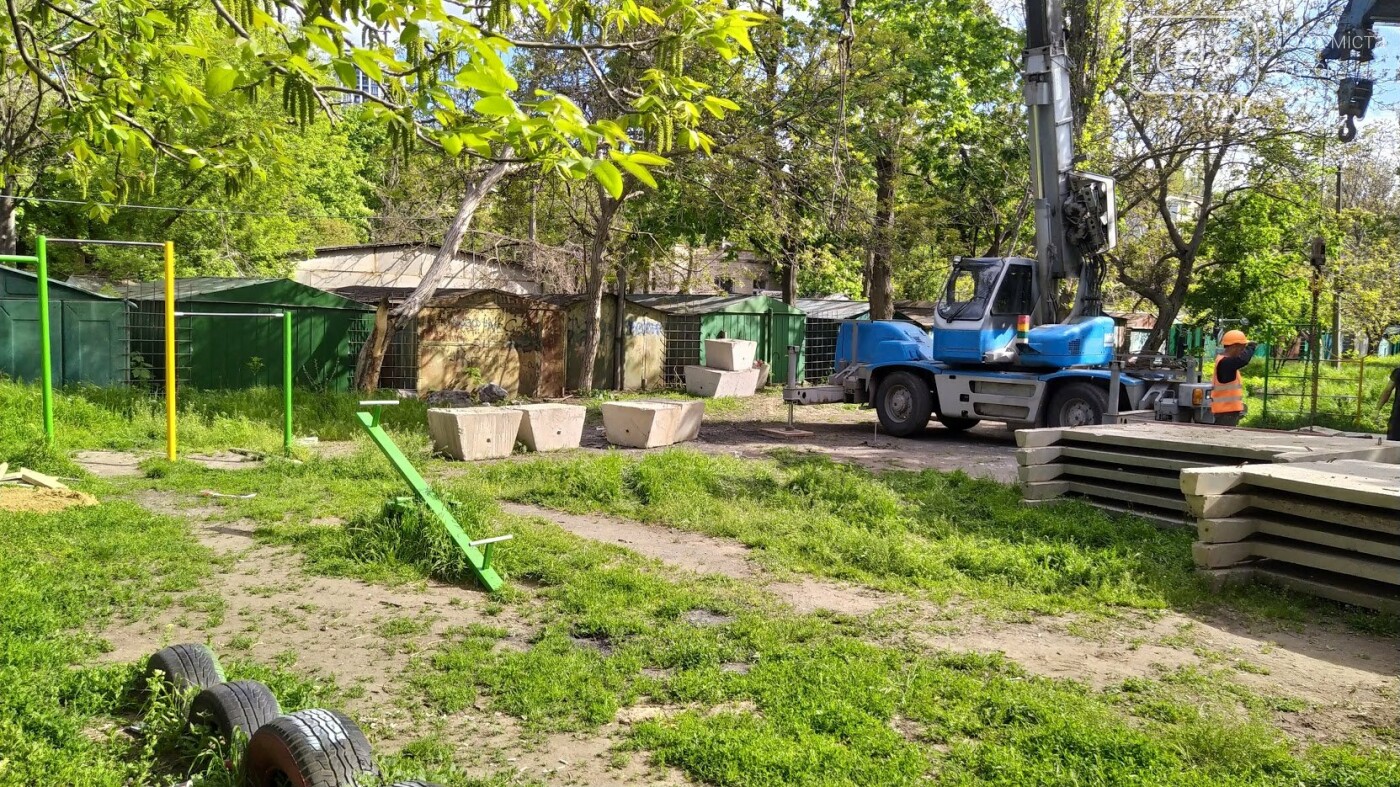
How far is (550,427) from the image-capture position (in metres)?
13.7

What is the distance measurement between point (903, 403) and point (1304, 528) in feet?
33.4

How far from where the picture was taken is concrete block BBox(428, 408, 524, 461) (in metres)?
12.5

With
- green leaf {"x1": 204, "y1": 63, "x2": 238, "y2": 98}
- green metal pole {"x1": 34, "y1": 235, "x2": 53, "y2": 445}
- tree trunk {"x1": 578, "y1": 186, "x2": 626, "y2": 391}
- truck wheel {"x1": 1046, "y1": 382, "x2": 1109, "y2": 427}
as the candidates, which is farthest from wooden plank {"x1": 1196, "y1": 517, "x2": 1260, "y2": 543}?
tree trunk {"x1": 578, "y1": 186, "x2": 626, "y2": 391}

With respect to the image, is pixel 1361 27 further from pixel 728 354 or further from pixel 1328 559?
pixel 728 354

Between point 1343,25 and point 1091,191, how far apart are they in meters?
5.12

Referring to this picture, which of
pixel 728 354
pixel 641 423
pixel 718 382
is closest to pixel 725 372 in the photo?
pixel 718 382

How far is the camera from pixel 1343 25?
10133mm

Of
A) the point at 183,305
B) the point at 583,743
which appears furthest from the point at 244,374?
the point at 583,743

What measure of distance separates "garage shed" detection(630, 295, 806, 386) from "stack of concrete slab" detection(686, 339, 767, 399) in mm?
806

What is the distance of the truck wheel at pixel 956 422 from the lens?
54.6 ft

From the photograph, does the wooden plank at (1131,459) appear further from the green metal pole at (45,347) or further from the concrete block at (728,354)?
the concrete block at (728,354)

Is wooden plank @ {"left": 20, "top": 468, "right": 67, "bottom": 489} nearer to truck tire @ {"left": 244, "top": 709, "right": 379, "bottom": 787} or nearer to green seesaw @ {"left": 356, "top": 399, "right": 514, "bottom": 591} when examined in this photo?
green seesaw @ {"left": 356, "top": 399, "right": 514, "bottom": 591}

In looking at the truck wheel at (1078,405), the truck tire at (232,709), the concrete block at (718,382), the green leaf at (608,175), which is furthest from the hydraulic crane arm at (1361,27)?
the concrete block at (718,382)

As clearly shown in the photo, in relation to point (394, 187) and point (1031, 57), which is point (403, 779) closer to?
point (1031, 57)
